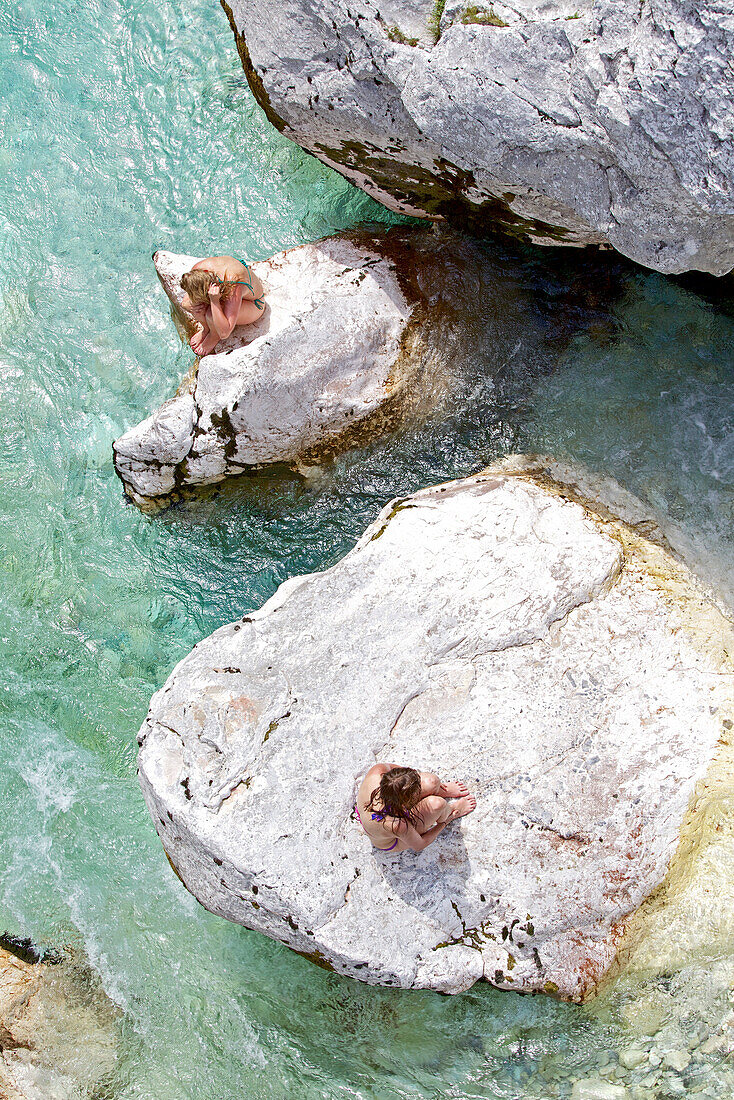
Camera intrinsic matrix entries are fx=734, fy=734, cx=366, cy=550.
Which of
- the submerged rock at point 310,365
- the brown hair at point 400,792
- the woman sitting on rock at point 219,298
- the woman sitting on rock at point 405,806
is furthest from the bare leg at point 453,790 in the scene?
the woman sitting on rock at point 219,298

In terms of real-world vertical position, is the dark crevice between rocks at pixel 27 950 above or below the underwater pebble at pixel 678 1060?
above

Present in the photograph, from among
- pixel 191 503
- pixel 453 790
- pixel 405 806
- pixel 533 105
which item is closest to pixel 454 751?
pixel 453 790

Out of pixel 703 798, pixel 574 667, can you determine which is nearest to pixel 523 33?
pixel 574 667

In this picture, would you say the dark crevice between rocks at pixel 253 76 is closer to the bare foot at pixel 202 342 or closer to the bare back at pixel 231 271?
the bare back at pixel 231 271

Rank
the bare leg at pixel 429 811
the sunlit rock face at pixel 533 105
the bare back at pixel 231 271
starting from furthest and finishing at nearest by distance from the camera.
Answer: the bare back at pixel 231 271
the bare leg at pixel 429 811
the sunlit rock face at pixel 533 105

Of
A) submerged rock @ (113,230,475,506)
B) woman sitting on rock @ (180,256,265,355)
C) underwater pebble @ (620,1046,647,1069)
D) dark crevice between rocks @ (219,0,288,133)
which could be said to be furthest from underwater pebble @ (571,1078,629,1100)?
dark crevice between rocks @ (219,0,288,133)

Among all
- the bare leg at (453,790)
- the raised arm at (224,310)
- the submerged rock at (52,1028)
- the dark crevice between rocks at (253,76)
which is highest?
the dark crevice between rocks at (253,76)

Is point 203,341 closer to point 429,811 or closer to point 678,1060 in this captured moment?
point 429,811
